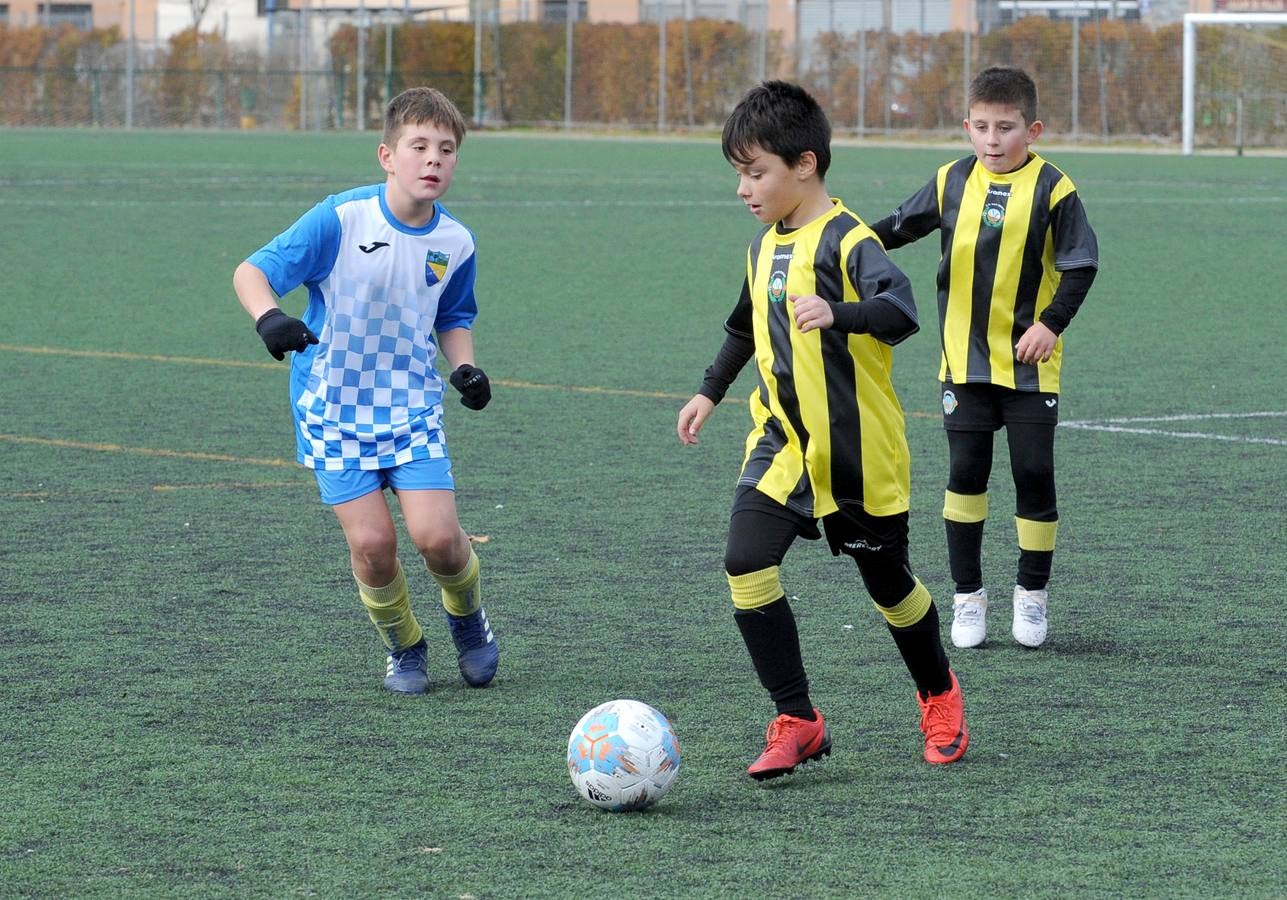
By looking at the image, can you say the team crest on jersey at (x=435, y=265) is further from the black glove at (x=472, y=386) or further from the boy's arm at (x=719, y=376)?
the boy's arm at (x=719, y=376)

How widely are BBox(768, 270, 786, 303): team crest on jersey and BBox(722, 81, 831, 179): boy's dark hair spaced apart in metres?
0.24

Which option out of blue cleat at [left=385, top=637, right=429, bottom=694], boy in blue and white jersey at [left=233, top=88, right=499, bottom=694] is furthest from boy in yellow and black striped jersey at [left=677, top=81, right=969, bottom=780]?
blue cleat at [left=385, top=637, right=429, bottom=694]

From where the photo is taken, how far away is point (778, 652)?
14.8 ft

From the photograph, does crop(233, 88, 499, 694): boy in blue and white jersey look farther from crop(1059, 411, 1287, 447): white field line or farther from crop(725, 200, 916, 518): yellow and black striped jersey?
crop(1059, 411, 1287, 447): white field line

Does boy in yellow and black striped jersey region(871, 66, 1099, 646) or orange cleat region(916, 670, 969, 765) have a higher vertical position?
boy in yellow and black striped jersey region(871, 66, 1099, 646)

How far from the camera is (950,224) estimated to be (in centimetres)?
586

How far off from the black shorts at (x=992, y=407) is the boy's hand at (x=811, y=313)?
1738mm

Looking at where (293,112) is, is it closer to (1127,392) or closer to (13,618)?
(1127,392)

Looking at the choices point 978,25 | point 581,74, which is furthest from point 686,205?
point 581,74

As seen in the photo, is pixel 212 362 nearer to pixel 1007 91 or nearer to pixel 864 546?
pixel 1007 91

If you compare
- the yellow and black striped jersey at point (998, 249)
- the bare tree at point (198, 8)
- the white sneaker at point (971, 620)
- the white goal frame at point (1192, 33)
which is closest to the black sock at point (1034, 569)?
the white sneaker at point (971, 620)

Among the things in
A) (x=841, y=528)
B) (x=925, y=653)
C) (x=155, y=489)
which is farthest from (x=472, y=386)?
(x=155, y=489)

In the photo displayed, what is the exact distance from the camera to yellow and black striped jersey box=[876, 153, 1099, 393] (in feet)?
18.8

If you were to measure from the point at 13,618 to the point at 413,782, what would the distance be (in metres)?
2.01
